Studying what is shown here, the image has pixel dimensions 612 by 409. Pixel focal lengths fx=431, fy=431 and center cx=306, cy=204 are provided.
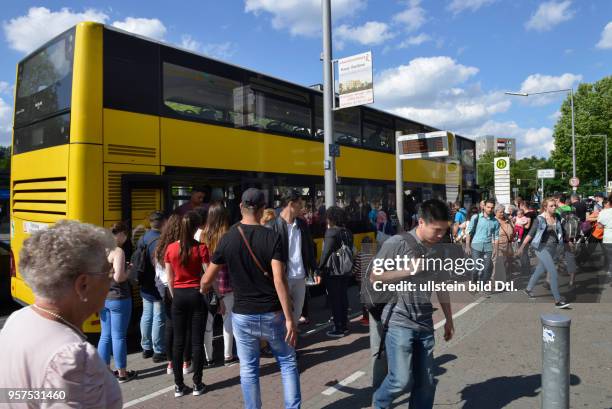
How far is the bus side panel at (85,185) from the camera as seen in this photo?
500 centimetres

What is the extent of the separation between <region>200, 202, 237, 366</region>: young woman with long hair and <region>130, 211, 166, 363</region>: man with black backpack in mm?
638

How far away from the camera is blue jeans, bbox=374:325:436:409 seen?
294 cm

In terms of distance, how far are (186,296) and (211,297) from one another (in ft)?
2.04

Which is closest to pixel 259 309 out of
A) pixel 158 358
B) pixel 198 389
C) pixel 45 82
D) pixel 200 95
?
pixel 198 389

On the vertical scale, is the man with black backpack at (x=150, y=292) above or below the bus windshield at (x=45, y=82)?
below

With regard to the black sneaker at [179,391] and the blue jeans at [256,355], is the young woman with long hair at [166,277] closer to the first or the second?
the black sneaker at [179,391]

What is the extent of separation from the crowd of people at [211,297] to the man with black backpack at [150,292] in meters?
0.01

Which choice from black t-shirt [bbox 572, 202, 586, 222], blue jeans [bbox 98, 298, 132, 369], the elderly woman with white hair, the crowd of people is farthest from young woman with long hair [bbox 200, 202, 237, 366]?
black t-shirt [bbox 572, 202, 586, 222]

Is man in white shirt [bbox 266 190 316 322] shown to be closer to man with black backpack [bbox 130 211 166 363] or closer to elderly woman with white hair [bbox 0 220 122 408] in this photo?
man with black backpack [bbox 130 211 166 363]

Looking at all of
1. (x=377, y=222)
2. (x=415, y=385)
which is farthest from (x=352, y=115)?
(x=415, y=385)

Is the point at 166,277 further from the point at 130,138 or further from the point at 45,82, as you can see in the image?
the point at 45,82

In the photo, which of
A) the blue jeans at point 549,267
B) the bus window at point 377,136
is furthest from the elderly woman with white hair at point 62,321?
the bus window at point 377,136

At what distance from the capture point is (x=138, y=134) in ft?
18.3

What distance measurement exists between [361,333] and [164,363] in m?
2.59
